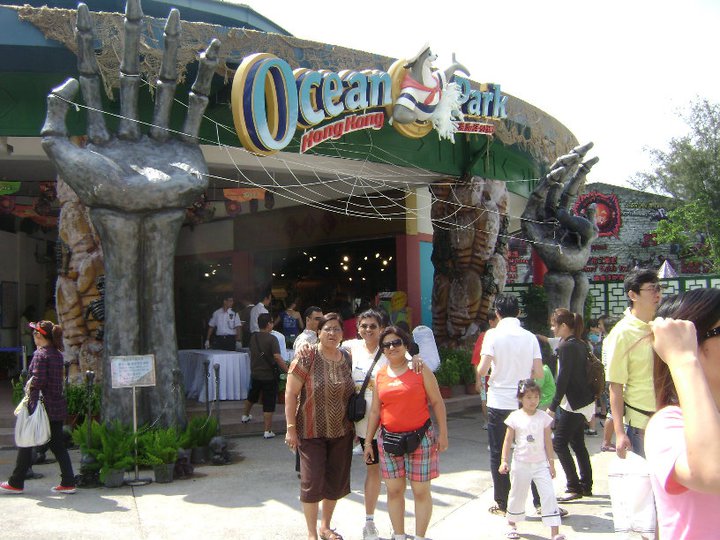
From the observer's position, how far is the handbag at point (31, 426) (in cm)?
659

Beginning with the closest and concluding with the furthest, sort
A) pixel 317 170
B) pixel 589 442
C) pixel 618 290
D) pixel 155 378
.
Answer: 1. pixel 155 378
2. pixel 589 442
3. pixel 317 170
4. pixel 618 290

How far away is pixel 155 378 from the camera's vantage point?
26.7 feet

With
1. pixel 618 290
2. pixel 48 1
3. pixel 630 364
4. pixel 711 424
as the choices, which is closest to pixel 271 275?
pixel 48 1

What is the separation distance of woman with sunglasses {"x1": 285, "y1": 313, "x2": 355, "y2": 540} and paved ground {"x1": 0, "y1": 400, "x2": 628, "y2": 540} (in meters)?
0.56

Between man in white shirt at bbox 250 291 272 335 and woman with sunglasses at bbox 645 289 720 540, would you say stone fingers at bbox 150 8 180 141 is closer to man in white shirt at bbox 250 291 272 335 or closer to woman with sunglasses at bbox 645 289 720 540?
man in white shirt at bbox 250 291 272 335

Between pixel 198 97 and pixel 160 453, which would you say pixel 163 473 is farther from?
pixel 198 97

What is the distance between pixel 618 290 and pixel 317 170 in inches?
468

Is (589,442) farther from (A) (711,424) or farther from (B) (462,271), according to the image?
(A) (711,424)

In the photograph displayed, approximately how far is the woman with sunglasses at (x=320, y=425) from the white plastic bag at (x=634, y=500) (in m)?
2.13

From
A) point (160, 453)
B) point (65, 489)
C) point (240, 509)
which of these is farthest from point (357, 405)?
point (65, 489)

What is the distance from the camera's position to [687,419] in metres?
1.90

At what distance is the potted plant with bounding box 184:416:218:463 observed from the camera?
8086 mm

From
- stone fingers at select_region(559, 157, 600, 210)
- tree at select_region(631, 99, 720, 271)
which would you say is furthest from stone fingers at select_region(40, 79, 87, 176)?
tree at select_region(631, 99, 720, 271)

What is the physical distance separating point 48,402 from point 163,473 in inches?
51.8
